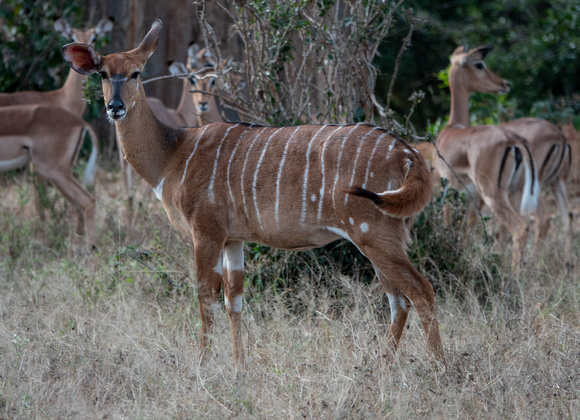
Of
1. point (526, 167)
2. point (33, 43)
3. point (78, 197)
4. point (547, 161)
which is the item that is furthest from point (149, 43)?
point (33, 43)

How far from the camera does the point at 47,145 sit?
6.26 meters

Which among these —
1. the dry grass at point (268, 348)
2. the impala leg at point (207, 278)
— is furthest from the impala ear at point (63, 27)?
the impala leg at point (207, 278)

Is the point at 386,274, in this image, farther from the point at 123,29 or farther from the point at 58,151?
the point at 123,29

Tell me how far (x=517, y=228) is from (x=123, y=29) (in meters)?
5.49

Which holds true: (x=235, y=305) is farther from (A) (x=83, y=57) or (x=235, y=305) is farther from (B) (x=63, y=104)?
(B) (x=63, y=104)

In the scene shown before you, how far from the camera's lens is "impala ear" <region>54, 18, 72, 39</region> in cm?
788

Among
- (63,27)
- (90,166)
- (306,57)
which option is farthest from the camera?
(63,27)

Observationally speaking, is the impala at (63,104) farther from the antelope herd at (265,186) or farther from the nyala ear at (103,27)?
the antelope herd at (265,186)

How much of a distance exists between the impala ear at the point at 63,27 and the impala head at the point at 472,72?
13.3 ft

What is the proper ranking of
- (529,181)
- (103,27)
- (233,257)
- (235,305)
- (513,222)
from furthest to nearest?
(103,27) < (529,181) < (513,222) < (233,257) < (235,305)

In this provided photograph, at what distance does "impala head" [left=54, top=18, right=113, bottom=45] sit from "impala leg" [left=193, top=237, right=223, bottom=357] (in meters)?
4.89

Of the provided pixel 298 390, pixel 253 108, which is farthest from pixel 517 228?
pixel 298 390

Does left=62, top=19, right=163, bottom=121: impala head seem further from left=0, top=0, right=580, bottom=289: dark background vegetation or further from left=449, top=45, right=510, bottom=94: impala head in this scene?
left=449, top=45, right=510, bottom=94: impala head

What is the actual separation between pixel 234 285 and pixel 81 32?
5040 mm
